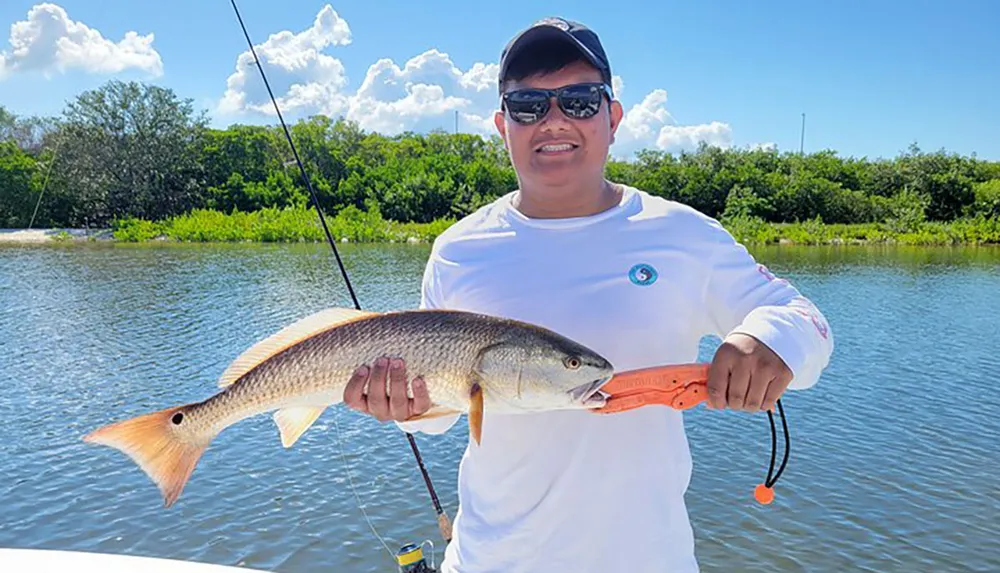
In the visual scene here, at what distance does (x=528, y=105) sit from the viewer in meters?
2.28

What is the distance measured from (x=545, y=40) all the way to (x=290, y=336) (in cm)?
119

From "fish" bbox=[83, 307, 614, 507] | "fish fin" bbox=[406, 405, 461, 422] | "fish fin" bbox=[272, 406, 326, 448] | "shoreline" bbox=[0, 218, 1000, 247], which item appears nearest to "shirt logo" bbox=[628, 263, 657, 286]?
"fish" bbox=[83, 307, 614, 507]

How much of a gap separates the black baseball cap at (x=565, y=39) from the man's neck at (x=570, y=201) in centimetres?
33

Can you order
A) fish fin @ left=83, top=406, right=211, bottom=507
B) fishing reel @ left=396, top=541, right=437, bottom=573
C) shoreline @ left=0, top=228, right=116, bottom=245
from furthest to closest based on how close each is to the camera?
shoreline @ left=0, top=228, right=116, bottom=245, fishing reel @ left=396, top=541, right=437, bottom=573, fish fin @ left=83, top=406, right=211, bottom=507

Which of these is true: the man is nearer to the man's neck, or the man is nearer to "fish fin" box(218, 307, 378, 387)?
the man's neck

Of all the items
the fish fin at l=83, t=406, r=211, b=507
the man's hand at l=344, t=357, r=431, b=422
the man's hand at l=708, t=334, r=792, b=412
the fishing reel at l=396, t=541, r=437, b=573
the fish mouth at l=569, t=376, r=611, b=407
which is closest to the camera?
the man's hand at l=708, t=334, r=792, b=412

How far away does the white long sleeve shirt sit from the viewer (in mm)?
2037

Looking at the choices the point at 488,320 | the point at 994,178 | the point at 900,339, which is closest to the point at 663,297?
the point at 488,320

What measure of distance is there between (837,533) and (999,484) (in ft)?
8.92

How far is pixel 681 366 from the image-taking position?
197 cm

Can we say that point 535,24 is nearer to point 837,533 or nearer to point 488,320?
point 488,320

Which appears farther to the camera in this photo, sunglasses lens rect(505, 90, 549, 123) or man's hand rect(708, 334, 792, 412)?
sunglasses lens rect(505, 90, 549, 123)

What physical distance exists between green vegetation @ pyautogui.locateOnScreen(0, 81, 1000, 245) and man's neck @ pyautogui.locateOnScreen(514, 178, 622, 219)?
44997 mm

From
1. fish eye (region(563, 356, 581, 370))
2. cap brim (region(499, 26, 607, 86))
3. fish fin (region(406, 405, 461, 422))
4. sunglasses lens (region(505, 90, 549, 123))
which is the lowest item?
fish fin (region(406, 405, 461, 422))
